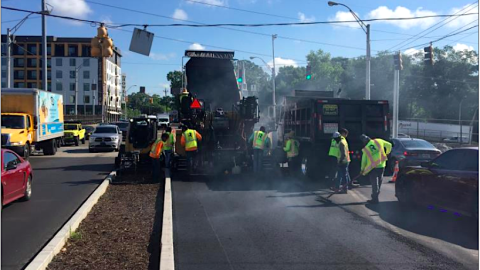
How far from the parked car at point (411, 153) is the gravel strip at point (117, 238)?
30.8ft

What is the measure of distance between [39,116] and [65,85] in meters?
71.1

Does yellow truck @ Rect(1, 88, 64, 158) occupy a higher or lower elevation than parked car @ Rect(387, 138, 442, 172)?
higher

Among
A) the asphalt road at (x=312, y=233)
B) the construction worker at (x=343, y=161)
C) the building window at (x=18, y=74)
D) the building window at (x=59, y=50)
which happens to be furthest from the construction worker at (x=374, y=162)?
the building window at (x=18, y=74)

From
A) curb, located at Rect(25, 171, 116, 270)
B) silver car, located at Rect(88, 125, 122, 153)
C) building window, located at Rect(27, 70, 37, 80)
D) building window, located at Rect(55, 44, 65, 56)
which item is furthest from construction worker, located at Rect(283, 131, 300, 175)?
building window, located at Rect(27, 70, 37, 80)

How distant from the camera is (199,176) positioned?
51.3 ft

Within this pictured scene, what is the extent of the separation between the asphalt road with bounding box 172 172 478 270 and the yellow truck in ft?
37.8

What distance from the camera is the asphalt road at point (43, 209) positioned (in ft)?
22.8

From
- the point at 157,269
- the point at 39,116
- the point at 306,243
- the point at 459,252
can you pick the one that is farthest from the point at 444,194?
the point at 39,116

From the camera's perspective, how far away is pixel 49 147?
25.5m

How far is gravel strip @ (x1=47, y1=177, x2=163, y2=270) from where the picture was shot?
6.20 metres

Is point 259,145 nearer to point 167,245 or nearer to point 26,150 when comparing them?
point 167,245

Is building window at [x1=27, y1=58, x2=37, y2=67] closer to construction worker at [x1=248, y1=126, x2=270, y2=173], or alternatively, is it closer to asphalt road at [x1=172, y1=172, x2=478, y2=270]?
construction worker at [x1=248, y1=126, x2=270, y2=173]

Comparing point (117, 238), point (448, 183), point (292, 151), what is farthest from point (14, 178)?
point (448, 183)

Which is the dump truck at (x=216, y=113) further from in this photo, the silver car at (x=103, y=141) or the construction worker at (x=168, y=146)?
the silver car at (x=103, y=141)
